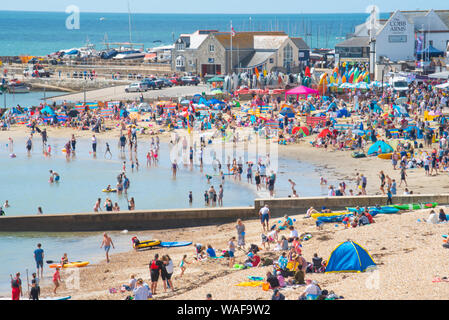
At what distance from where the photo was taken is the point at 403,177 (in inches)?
1053

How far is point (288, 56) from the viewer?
2393 inches

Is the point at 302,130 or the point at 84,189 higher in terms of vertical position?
the point at 302,130

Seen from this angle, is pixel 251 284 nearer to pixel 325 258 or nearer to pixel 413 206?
pixel 325 258

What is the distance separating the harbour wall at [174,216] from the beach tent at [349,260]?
260 inches

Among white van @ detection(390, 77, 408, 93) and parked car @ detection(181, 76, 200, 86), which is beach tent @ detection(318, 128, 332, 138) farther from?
parked car @ detection(181, 76, 200, 86)

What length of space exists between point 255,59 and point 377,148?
2924cm

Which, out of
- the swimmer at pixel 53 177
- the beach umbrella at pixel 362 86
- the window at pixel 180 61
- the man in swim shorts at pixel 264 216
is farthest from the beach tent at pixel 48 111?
the man in swim shorts at pixel 264 216

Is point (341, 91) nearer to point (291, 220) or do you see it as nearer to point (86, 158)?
point (86, 158)

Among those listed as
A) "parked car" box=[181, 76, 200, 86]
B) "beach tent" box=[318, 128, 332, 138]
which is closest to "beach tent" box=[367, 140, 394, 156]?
"beach tent" box=[318, 128, 332, 138]

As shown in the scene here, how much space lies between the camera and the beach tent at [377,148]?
31859 millimetres

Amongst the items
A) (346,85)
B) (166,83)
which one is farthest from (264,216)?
(166,83)

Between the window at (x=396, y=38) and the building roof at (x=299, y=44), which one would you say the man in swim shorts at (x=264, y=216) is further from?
the building roof at (x=299, y=44)

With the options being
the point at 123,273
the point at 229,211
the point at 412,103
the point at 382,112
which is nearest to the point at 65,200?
the point at 229,211

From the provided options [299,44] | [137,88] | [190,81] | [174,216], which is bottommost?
[174,216]
